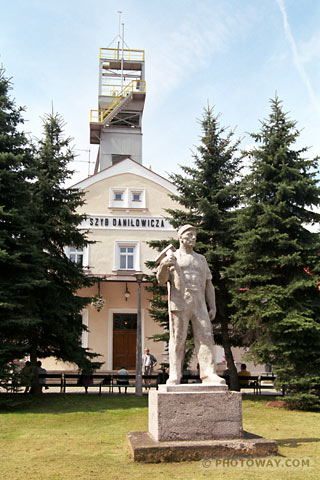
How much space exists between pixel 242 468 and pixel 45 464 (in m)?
2.58

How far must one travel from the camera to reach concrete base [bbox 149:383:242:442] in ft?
20.6

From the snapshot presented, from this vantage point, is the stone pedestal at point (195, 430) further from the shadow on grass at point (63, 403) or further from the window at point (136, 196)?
the window at point (136, 196)

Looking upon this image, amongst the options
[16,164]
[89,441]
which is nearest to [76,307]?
[16,164]

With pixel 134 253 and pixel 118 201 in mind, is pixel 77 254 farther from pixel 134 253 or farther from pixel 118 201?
pixel 118 201

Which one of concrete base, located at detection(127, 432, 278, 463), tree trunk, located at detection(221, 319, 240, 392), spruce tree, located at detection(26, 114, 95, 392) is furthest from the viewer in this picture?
tree trunk, located at detection(221, 319, 240, 392)

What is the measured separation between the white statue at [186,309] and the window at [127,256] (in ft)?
55.0

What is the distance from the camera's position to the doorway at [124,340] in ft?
77.3

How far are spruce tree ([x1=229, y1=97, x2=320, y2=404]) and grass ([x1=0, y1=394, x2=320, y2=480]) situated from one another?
1.52 meters

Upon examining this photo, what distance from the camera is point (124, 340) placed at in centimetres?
2397

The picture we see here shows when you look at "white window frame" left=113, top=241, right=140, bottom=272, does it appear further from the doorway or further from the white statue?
the white statue

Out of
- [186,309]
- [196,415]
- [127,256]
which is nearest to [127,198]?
[127,256]

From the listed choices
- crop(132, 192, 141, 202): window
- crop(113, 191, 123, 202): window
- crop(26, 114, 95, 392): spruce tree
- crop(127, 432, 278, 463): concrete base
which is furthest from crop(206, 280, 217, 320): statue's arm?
crop(132, 192, 141, 202): window

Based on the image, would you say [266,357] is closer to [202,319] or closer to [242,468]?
[202,319]

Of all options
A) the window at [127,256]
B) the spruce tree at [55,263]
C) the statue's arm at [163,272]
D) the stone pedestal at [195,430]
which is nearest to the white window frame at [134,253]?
the window at [127,256]
